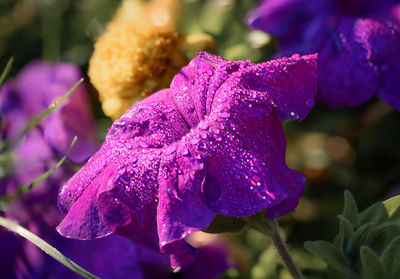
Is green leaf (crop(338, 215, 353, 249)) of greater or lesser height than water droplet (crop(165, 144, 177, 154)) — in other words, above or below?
below

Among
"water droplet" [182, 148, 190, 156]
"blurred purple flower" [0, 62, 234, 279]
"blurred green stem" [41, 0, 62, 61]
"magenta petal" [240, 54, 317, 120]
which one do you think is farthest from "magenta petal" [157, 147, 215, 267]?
"blurred green stem" [41, 0, 62, 61]

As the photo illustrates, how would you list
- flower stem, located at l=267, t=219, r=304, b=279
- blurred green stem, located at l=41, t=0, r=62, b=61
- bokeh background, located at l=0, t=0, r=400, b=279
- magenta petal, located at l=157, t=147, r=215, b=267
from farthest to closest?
blurred green stem, located at l=41, t=0, r=62, b=61
bokeh background, located at l=0, t=0, r=400, b=279
flower stem, located at l=267, t=219, r=304, b=279
magenta petal, located at l=157, t=147, r=215, b=267

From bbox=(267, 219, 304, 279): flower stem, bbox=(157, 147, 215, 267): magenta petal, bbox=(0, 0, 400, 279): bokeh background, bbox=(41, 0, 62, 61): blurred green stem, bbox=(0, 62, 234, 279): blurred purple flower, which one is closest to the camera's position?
bbox=(157, 147, 215, 267): magenta petal

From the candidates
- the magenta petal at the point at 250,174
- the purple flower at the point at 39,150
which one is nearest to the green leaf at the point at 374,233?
the magenta petal at the point at 250,174

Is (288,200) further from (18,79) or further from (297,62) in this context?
(18,79)

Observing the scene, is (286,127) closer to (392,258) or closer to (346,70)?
(346,70)

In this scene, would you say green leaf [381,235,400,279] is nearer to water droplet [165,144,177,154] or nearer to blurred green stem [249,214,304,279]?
blurred green stem [249,214,304,279]

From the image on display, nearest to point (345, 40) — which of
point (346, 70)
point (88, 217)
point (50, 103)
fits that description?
point (346, 70)
